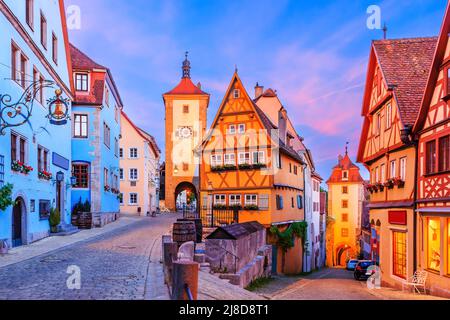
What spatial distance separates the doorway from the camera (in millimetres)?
17000

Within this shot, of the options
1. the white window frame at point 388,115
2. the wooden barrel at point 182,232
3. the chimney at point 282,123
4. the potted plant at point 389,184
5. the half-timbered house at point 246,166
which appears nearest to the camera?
the wooden barrel at point 182,232

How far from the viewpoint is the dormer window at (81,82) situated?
30.2 meters

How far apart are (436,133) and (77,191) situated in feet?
72.5

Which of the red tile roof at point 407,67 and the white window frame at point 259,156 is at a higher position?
the red tile roof at point 407,67

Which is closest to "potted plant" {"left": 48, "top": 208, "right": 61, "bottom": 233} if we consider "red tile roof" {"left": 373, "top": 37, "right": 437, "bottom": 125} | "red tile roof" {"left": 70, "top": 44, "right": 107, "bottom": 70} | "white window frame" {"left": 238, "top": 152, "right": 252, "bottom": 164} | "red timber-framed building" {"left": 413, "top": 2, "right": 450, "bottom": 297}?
"white window frame" {"left": 238, "top": 152, "right": 252, "bottom": 164}

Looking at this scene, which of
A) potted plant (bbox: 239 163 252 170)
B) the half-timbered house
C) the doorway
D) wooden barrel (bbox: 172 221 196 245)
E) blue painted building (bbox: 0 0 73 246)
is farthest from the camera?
potted plant (bbox: 239 163 252 170)

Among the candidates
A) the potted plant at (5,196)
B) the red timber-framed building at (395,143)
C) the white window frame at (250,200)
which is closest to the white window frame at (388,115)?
the red timber-framed building at (395,143)

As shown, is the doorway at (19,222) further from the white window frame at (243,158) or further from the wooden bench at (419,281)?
the wooden bench at (419,281)

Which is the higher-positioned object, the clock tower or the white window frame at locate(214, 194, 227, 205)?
the clock tower

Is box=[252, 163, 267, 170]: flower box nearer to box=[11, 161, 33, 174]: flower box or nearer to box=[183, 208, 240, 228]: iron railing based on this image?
box=[183, 208, 240, 228]: iron railing

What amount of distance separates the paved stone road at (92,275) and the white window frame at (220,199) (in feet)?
37.7

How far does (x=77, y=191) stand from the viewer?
29.6 metres

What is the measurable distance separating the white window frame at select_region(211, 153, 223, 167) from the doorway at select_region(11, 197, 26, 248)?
42.4 feet

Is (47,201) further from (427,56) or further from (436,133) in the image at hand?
(427,56)
